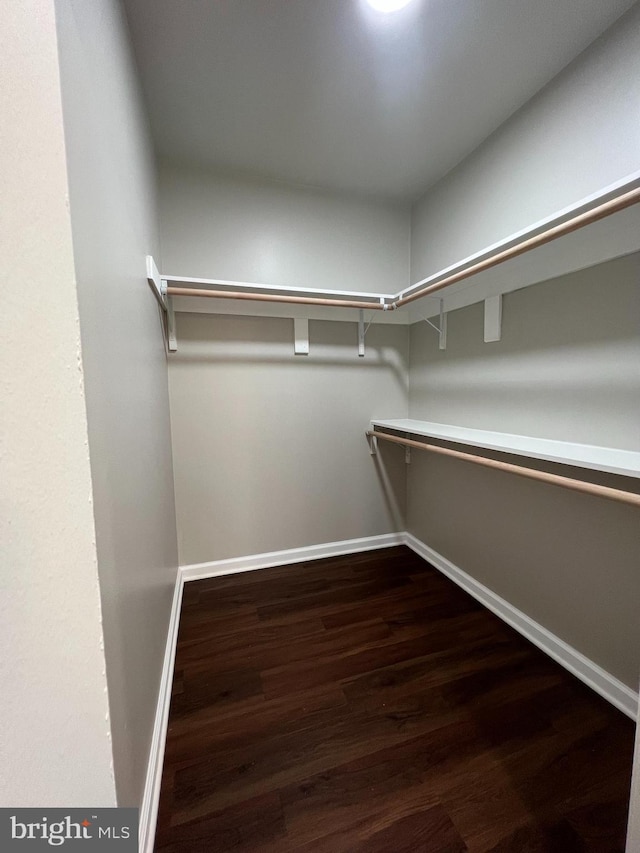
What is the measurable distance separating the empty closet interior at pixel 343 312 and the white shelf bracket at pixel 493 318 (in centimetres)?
1

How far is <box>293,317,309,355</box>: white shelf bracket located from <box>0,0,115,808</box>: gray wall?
1.56 metres

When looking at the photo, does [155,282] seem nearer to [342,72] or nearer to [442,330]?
[342,72]

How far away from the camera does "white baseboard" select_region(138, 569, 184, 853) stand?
0.81m

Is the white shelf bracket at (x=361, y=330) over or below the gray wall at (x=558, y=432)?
over

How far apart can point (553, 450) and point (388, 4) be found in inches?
61.2

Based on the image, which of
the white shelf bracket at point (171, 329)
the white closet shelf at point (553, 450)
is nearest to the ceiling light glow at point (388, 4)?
the white shelf bracket at point (171, 329)

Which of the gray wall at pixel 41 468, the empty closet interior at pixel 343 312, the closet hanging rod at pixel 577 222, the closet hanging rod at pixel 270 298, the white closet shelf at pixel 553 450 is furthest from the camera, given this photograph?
the closet hanging rod at pixel 270 298

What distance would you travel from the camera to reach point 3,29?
450mm

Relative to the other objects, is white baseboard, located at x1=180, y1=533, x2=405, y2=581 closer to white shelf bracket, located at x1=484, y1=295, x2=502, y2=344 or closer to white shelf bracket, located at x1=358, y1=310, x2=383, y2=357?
white shelf bracket, located at x1=358, y1=310, x2=383, y2=357

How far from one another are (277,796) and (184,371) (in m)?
1.80

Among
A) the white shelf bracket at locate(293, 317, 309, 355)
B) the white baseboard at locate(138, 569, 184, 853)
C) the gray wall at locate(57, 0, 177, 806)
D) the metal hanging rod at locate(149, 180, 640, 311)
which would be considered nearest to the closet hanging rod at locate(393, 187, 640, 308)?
the metal hanging rod at locate(149, 180, 640, 311)

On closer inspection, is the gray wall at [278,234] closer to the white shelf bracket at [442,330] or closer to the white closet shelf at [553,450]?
the white shelf bracket at [442,330]

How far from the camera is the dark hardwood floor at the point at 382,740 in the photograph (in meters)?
0.87

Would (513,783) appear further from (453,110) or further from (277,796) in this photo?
(453,110)
